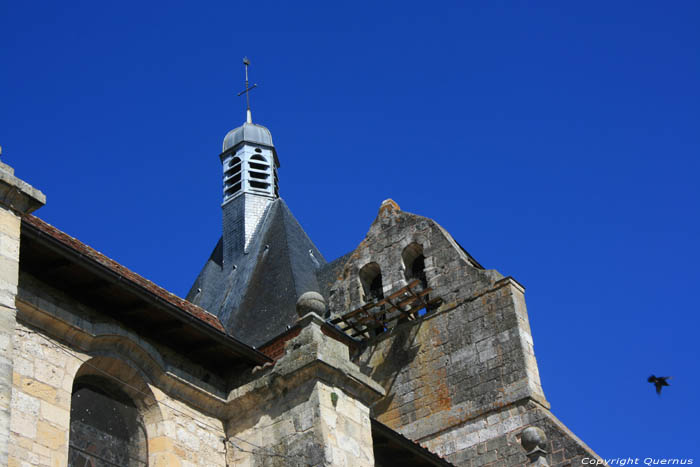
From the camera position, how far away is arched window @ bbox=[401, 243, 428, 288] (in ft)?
57.7

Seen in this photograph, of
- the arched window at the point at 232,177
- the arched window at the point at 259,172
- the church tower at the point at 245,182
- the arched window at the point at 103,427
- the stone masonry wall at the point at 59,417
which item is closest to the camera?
the stone masonry wall at the point at 59,417

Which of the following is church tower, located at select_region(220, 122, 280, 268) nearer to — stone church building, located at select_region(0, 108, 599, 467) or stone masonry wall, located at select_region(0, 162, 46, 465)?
stone church building, located at select_region(0, 108, 599, 467)

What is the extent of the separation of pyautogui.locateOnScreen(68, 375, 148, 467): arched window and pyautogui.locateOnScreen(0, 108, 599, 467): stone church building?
0.04 ft

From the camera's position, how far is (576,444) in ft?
44.4

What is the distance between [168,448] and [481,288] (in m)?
8.27

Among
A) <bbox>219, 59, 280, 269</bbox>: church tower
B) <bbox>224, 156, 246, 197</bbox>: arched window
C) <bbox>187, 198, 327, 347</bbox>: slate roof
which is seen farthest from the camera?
<bbox>224, 156, 246, 197</bbox>: arched window

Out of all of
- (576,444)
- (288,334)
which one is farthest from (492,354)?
(288,334)

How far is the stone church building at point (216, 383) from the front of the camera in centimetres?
773

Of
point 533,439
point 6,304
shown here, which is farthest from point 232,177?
Answer: point 6,304

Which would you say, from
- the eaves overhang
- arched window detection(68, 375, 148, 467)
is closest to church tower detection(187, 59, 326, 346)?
the eaves overhang

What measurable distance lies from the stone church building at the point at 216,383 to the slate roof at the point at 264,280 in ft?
11.7

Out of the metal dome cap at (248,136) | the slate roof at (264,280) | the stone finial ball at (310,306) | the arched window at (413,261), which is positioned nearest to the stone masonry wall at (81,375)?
the stone finial ball at (310,306)

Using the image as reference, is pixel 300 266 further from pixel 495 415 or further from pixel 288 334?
pixel 495 415

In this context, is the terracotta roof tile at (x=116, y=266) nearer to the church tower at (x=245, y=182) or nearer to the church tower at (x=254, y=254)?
the church tower at (x=254, y=254)
